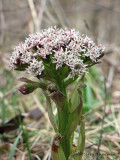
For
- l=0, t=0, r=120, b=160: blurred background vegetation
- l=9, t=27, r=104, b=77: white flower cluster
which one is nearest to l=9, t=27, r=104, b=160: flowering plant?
l=9, t=27, r=104, b=77: white flower cluster

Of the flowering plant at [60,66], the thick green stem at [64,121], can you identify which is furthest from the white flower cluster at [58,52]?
the thick green stem at [64,121]

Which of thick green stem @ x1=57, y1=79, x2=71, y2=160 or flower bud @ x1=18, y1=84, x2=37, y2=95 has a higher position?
flower bud @ x1=18, y1=84, x2=37, y2=95

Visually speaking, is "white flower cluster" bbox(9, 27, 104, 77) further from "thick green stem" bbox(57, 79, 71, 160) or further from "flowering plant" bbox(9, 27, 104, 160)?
"thick green stem" bbox(57, 79, 71, 160)

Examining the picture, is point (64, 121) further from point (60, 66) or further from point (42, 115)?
point (42, 115)

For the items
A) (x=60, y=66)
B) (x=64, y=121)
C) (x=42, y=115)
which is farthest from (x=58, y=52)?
(x=42, y=115)

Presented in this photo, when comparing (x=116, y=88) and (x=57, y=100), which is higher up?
(x=116, y=88)

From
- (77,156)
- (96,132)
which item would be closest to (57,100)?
(77,156)

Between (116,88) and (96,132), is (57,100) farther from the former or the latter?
(116,88)

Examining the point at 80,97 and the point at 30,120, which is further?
the point at 30,120
